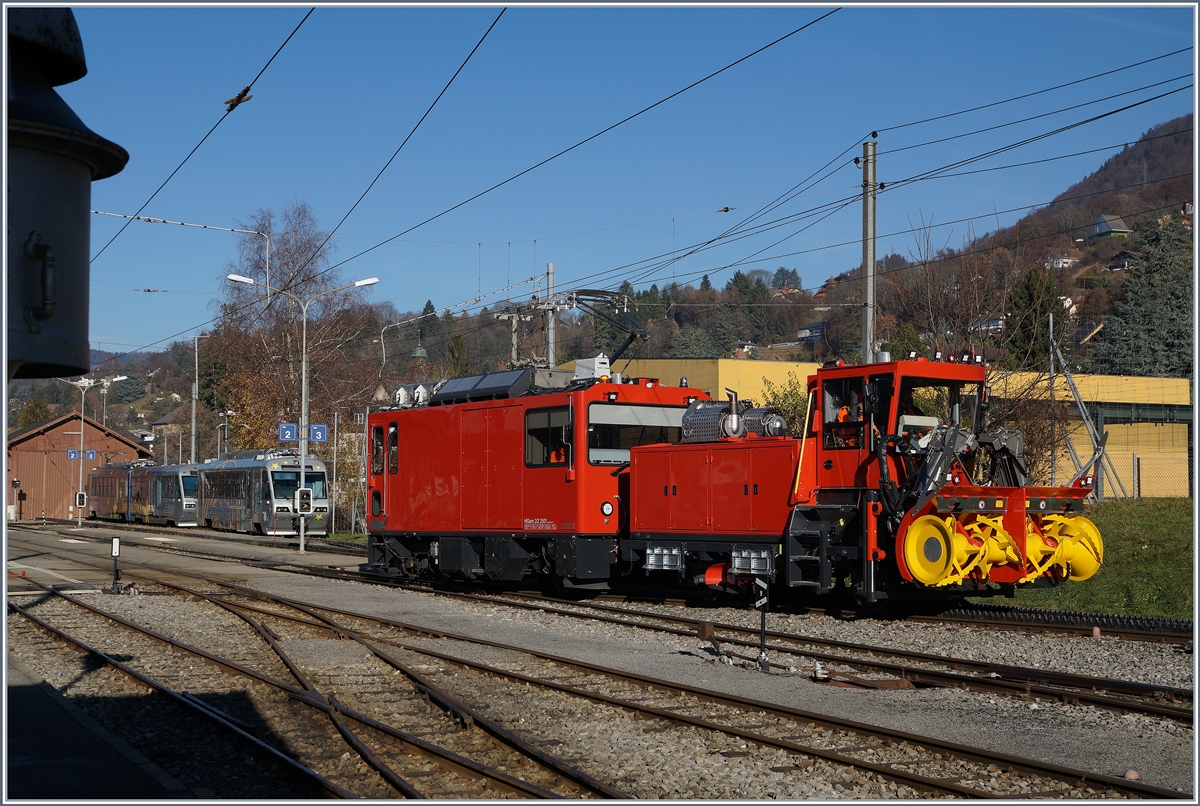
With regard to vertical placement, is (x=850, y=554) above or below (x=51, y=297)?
below

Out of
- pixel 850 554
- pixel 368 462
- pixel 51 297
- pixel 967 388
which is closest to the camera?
pixel 51 297

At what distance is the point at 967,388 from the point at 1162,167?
18692 cm

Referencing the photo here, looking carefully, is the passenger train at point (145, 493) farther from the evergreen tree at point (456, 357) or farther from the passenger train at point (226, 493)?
the evergreen tree at point (456, 357)

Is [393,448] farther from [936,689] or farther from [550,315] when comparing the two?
[936,689]

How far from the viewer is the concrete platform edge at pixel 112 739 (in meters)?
7.42

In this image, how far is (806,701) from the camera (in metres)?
9.83

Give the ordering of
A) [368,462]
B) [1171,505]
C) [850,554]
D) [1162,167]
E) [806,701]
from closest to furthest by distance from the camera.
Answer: [806,701]
[850,554]
[368,462]
[1171,505]
[1162,167]

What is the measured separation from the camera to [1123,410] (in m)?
41.0

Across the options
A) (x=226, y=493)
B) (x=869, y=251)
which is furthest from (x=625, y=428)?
(x=226, y=493)

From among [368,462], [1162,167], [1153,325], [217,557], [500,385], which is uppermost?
[1162,167]

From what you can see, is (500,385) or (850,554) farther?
(500,385)

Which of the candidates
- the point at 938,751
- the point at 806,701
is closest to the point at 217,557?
the point at 806,701

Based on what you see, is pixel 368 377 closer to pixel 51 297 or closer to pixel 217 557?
pixel 217 557

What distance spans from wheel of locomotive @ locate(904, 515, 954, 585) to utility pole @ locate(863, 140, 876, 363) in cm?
497
